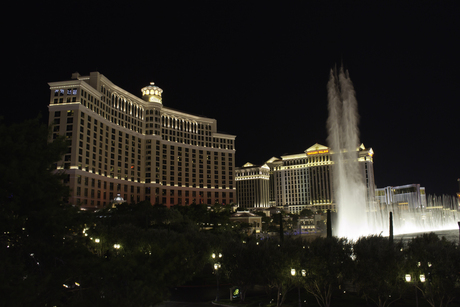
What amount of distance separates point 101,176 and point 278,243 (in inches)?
3533

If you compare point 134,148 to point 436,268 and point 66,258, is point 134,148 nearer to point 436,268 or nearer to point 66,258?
point 436,268

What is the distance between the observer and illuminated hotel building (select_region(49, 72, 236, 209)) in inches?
4028

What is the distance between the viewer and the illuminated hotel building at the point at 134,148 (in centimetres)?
10231

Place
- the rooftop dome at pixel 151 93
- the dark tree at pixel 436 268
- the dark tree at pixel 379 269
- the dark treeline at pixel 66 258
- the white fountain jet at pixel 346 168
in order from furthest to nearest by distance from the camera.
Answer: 1. the rooftop dome at pixel 151 93
2. the white fountain jet at pixel 346 168
3. the dark tree at pixel 379 269
4. the dark tree at pixel 436 268
5. the dark treeline at pixel 66 258

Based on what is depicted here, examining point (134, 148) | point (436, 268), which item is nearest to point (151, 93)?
point (134, 148)

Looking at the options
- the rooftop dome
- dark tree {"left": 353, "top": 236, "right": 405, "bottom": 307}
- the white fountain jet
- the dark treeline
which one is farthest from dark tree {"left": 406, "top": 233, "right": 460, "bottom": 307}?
the rooftop dome

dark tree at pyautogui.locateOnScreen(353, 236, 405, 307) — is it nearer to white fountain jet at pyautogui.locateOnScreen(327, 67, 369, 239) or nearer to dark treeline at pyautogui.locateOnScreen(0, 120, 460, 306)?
dark treeline at pyautogui.locateOnScreen(0, 120, 460, 306)

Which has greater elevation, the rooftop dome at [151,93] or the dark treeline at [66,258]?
the rooftop dome at [151,93]

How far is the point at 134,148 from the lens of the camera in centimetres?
12988

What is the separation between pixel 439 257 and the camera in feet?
84.9

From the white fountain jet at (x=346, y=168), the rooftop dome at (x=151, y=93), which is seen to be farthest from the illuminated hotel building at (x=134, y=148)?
the white fountain jet at (x=346, y=168)

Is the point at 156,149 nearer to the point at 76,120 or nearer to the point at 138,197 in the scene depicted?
the point at 138,197

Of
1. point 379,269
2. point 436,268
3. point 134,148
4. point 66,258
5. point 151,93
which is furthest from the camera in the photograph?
point 151,93

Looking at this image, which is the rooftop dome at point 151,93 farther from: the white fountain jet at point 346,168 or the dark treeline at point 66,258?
the dark treeline at point 66,258
